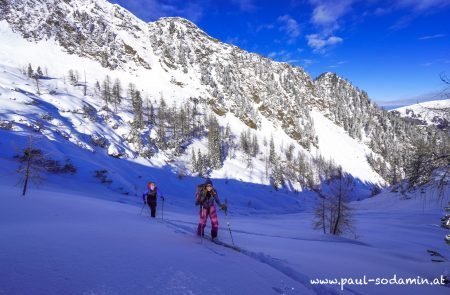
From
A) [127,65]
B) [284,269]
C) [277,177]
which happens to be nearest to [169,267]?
[284,269]

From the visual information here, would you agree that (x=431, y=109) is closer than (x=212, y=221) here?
Yes

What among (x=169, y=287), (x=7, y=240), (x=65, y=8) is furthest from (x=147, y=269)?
(x=65, y=8)

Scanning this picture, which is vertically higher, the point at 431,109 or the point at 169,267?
the point at 431,109

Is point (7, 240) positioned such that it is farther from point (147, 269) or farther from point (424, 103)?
point (424, 103)

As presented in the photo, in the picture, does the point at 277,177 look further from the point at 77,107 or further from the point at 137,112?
the point at 77,107

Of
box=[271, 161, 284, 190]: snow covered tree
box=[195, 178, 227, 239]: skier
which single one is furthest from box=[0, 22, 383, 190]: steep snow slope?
box=[195, 178, 227, 239]: skier

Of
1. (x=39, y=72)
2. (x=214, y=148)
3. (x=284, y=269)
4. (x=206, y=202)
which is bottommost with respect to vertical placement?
(x=284, y=269)

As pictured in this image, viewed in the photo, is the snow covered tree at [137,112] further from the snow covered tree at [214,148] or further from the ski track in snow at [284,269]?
the ski track in snow at [284,269]

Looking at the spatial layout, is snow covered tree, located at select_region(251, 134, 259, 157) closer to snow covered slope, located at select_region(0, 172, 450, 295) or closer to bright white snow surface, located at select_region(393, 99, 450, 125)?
snow covered slope, located at select_region(0, 172, 450, 295)

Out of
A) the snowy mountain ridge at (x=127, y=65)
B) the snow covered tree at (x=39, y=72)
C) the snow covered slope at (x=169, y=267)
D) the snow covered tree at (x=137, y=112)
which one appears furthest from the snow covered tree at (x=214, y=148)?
the snow covered slope at (x=169, y=267)

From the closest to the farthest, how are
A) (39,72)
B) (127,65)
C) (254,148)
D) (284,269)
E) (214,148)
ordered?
(284,269)
(214,148)
(39,72)
(254,148)
(127,65)

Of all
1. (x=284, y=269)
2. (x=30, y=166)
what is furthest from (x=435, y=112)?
(x=30, y=166)

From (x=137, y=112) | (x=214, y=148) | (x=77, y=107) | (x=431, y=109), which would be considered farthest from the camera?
(x=137, y=112)

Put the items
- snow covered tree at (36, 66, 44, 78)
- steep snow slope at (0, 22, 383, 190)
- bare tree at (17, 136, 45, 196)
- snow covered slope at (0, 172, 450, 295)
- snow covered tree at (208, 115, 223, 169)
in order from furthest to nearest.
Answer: snow covered tree at (36, 66, 44, 78) < snow covered tree at (208, 115, 223, 169) < steep snow slope at (0, 22, 383, 190) < bare tree at (17, 136, 45, 196) < snow covered slope at (0, 172, 450, 295)
